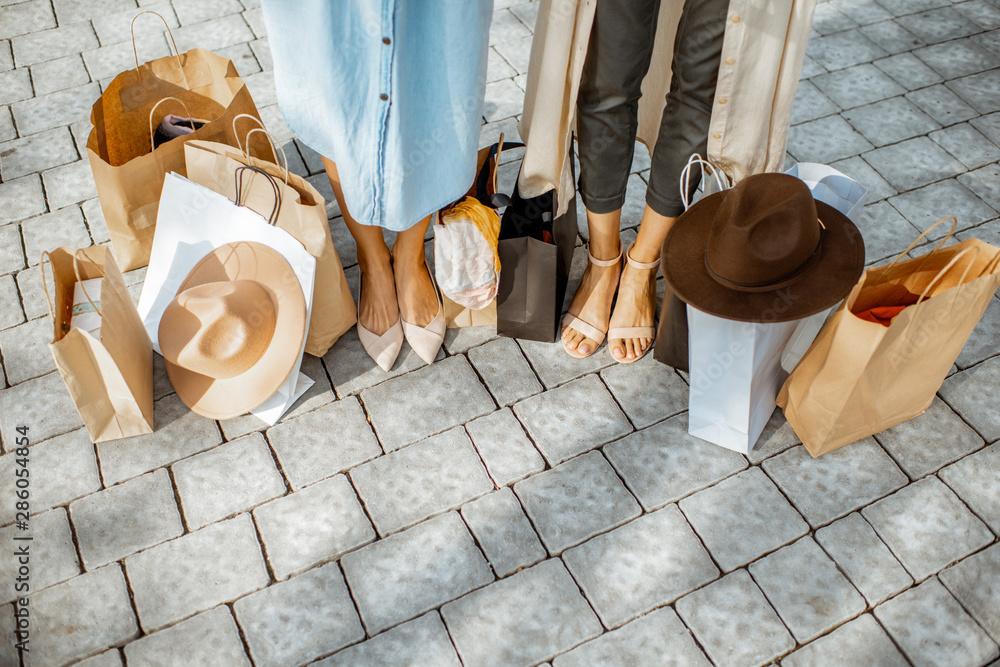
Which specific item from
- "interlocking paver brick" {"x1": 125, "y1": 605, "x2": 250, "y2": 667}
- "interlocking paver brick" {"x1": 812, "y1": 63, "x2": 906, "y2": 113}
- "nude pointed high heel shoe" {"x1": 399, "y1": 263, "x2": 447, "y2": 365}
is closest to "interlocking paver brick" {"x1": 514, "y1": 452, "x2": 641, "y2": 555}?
"nude pointed high heel shoe" {"x1": 399, "y1": 263, "x2": 447, "y2": 365}

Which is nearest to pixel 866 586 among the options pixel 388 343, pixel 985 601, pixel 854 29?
pixel 985 601

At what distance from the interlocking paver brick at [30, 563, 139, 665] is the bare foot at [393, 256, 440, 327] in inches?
45.9

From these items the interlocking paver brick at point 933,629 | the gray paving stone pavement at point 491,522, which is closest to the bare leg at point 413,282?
the gray paving stone pavement at point 491,522

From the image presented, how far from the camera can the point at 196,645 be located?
74.9 inches

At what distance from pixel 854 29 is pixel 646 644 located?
345cm

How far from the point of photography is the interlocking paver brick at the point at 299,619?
190 centimetres

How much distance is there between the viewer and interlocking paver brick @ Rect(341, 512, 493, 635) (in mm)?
1969

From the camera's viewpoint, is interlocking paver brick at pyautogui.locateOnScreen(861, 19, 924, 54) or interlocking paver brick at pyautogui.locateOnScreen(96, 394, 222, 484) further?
interlocking paver brick at pyautogui.locateOnScreen(861, 19, 924, 54)

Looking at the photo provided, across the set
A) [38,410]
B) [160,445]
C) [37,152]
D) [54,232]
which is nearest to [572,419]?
[160,445]

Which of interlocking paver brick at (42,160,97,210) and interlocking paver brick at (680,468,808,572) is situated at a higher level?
interlocking paver brick at (42,160,97,210)

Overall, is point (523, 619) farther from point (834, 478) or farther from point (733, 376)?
point (834, 478)

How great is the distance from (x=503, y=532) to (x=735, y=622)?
0.69 metres

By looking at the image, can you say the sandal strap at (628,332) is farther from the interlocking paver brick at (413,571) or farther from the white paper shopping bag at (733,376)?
the interlocking paver brick at (413,571)

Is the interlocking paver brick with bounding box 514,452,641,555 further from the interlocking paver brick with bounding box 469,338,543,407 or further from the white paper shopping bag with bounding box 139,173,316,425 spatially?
the white paper shopping bag with bounding box 139,173,316,425
